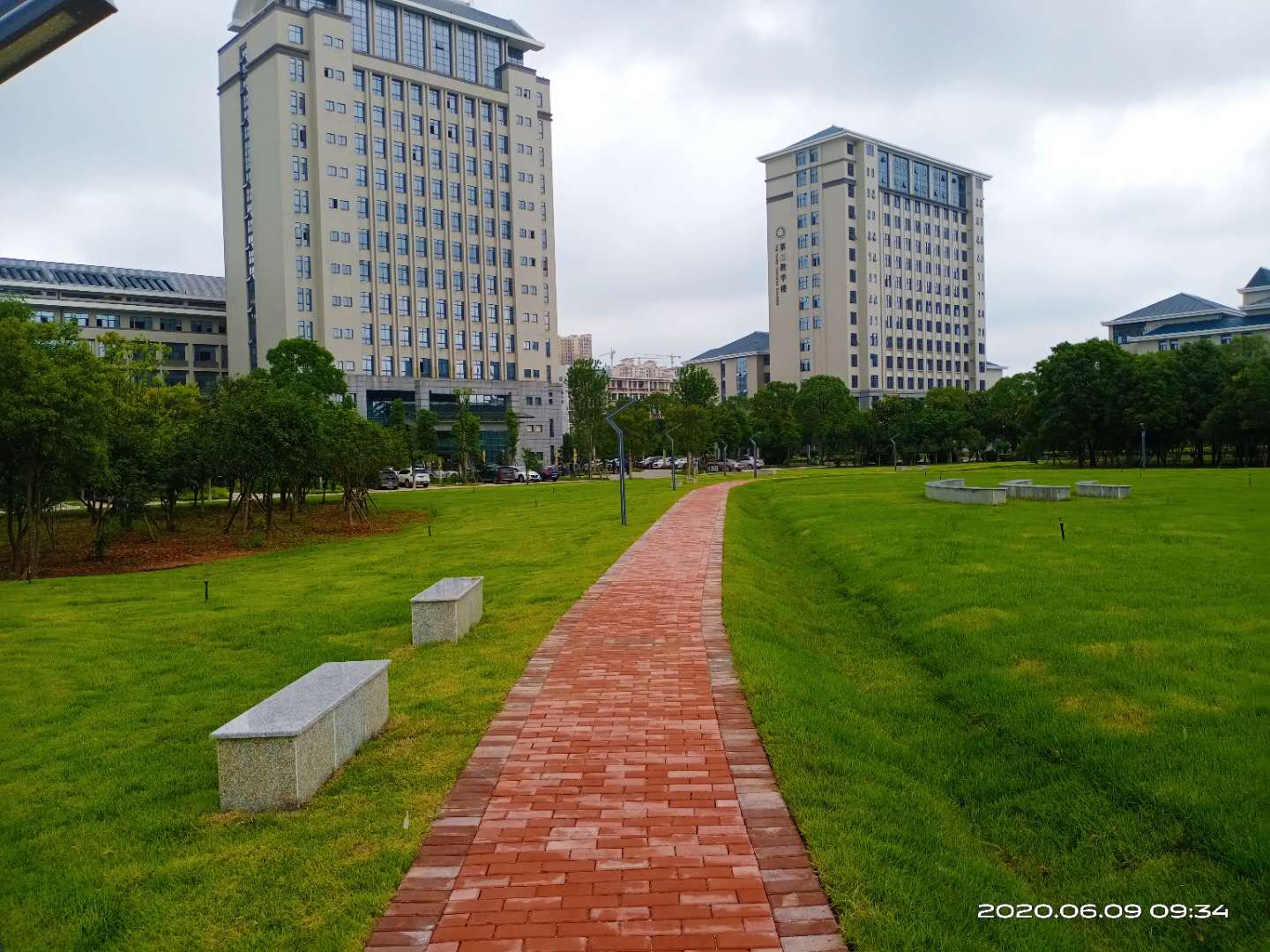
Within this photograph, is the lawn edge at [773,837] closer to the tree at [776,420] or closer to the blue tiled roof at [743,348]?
the tree at [776,420]

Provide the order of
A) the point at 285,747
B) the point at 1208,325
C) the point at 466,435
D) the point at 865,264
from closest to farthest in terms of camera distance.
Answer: the point at 285,747, the point at 466,435, the point at 865,264, the point at 1208,325

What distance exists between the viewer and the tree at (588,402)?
65312 mm

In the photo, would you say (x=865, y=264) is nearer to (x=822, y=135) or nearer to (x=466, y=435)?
(x=822, y=135)

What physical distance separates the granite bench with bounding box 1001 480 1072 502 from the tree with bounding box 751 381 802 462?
51.3 m

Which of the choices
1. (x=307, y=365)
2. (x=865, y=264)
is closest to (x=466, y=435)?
(x=307, y=365)

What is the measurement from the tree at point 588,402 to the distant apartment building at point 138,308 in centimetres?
3364

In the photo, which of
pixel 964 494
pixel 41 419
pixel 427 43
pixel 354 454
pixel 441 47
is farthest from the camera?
pixel 441 47

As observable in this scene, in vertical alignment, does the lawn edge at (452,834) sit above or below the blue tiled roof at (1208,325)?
below

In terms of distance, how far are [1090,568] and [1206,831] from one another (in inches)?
338

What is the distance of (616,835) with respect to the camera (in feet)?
15.7

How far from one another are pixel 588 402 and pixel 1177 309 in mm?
80046

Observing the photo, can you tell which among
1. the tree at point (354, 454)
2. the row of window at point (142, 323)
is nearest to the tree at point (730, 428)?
the row of window at point (142, 323)

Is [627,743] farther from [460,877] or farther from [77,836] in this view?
[77,836]
